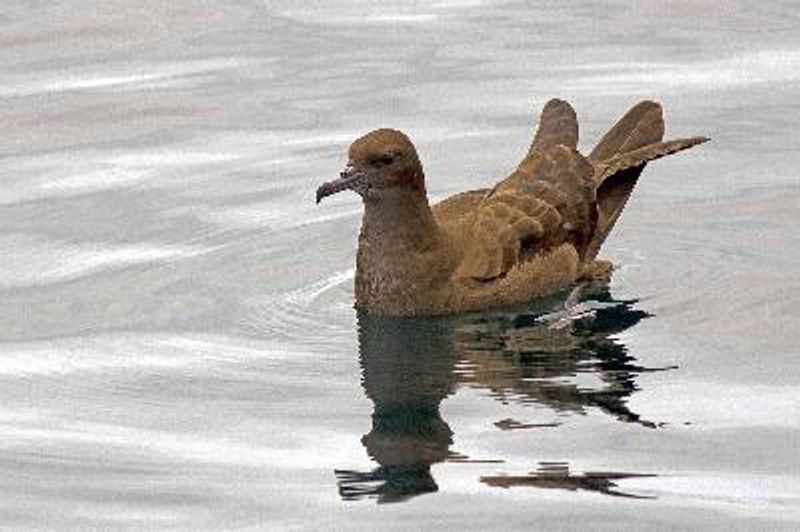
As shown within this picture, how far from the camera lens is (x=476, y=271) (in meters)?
13.4

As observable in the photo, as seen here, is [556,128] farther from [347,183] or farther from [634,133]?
[347,183]

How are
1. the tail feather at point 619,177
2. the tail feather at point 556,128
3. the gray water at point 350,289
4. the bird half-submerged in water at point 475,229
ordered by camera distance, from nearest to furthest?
the gray water at point 350,289
the bird half-submerged in water at point 475,229
the tail feather at point 619,177
the tail feather at point 556,128

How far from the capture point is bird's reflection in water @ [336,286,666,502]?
1067 centimetres

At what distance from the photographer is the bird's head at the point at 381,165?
1329 centimetres

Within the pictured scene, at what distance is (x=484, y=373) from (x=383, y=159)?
5.36ft

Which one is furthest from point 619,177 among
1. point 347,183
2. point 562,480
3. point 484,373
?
point 562,480

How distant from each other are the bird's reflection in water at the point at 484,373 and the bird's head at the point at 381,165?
0.67 metres

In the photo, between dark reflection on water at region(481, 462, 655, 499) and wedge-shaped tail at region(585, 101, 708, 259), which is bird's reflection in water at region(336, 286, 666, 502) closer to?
dark reflection on water at region(481, 462, 655, 499)

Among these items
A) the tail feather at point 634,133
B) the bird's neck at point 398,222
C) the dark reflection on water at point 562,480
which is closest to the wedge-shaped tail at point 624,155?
the tail feather at point 634,133

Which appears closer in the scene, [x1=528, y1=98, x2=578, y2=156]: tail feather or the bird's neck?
the bird's neck

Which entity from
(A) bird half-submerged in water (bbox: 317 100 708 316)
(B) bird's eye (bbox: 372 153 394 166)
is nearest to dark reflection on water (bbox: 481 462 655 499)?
(A) bird half-submerged in water (bbox: 317 100 708 316)

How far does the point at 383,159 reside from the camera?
13.3 meters

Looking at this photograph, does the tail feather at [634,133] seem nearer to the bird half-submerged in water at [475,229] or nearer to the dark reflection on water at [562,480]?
the bird half-submerged in water at [475,229]

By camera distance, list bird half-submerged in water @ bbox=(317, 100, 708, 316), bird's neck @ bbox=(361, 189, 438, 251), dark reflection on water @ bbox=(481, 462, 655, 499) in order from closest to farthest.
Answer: dark reflection on water @ bbox=(481, 462, 655, 499) → bird half-submerged in water @ bbox=(317, 100, 708, 316) → bird's neck @ bbox=(361, 189, 438, 251)
